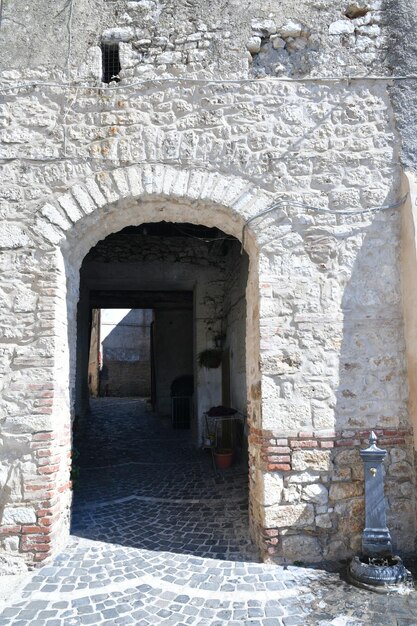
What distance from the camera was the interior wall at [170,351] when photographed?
512 inches

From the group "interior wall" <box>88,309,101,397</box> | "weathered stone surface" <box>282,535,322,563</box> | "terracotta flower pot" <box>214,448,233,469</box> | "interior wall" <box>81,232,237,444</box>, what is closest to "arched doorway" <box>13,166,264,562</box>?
"weathered stone surface" <box>282,535,322,563</box>

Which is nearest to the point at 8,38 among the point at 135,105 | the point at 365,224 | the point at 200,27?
the point at 135,105

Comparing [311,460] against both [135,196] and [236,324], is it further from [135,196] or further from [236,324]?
[236,324]

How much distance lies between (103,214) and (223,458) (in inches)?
157

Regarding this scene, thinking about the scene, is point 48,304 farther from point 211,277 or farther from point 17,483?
point 211,277

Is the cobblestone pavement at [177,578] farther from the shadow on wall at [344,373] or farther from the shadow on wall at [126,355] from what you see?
the shadow on wall at [126,355]

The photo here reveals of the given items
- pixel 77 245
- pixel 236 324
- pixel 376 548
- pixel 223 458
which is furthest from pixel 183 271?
pixel 376 548

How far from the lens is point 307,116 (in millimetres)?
4109

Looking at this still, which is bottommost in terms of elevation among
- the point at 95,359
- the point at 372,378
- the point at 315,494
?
the point at 315,494

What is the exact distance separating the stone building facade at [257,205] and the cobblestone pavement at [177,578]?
1.10 feet

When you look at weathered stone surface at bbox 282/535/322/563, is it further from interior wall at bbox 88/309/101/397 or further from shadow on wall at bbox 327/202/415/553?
interior wall at bbox 88/309/101/397

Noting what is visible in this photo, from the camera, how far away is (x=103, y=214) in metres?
4.09

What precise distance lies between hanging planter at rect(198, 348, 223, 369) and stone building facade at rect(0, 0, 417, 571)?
400 cm

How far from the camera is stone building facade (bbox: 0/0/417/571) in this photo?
371cm
